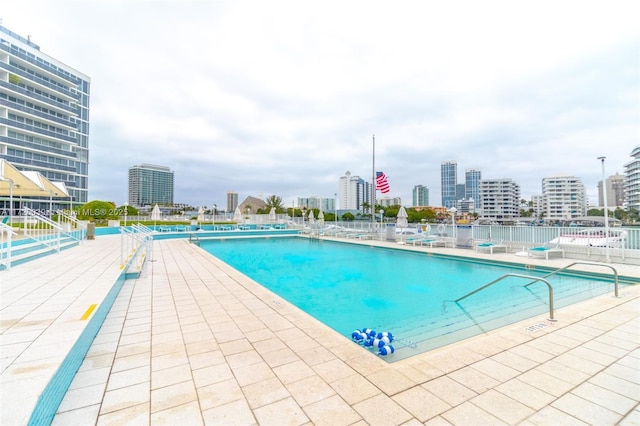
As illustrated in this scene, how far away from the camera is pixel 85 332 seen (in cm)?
262

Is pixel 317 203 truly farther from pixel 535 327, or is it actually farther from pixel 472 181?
pixel 535 327

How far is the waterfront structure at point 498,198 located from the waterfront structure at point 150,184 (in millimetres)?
89227

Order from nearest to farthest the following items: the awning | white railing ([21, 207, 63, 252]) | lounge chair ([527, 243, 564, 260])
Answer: the awning < white railing ([21, 207, 63, 252]) < lounge chair ([527, 243, 564, 260])

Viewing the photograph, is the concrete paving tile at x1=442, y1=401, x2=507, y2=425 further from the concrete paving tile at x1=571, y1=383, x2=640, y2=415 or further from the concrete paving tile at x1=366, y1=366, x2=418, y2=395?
the concrete paving tile at x1=571, y1=383, x2=640, y2=415

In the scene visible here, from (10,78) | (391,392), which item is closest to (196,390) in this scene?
(391,392)

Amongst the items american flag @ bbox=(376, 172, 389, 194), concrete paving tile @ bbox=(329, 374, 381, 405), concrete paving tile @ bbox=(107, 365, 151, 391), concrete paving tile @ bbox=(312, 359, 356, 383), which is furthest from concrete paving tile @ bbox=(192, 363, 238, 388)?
american flag @ bbox=(376, 172, 389, 194)

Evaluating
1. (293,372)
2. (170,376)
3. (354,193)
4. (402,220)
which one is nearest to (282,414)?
(293,372)

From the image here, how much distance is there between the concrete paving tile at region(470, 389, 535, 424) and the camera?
168 cm

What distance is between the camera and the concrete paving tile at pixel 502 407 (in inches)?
66.3

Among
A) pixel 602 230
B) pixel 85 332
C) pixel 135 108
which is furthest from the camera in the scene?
pixel 135 108

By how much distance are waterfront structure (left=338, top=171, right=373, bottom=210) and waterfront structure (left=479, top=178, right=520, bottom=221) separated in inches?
1330

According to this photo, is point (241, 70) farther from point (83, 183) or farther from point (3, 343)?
point (83, 183)

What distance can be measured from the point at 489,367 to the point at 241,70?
1136 centimetres

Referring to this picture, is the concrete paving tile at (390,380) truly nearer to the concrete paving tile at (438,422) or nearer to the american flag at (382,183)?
the concrete paving tile at (438,422)
